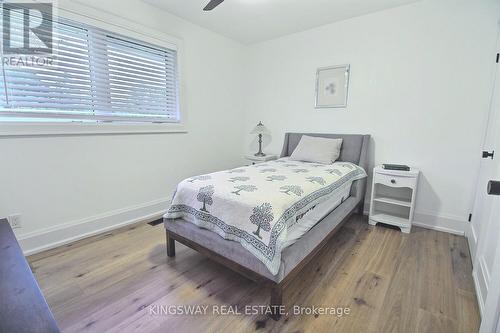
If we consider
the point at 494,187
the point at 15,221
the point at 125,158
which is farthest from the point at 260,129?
the point at 494,187

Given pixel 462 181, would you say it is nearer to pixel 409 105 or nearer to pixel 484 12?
pixel 409 105

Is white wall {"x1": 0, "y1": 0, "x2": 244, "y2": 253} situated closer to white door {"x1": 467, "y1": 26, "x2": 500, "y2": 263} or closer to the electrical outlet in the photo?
the electrical outlet

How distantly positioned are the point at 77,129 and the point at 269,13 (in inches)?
99.9

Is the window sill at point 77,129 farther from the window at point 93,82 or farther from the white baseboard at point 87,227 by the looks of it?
the white baseboard at point 87,227

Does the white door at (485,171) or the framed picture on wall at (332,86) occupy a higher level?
the framed picture on wall at (332,86)

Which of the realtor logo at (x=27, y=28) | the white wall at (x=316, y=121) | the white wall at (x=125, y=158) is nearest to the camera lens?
the realtor logo at (x=27, y=28)

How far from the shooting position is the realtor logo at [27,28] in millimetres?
1883

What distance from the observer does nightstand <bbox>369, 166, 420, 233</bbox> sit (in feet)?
8.18

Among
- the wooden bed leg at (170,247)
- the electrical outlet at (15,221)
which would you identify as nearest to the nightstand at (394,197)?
the wooden bed leg at (170,247)

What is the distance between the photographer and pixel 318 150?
3035mm

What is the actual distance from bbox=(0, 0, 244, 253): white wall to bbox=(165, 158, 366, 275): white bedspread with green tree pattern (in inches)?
42.4

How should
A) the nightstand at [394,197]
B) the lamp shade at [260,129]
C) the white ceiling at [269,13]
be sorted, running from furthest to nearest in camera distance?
the lamp shade at [260,129] → the white ceiling at [269,13] → the nightstand at [394,197]

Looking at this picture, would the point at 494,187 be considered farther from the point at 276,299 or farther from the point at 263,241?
the point at 276,299

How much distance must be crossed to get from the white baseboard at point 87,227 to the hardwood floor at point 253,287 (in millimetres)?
105
